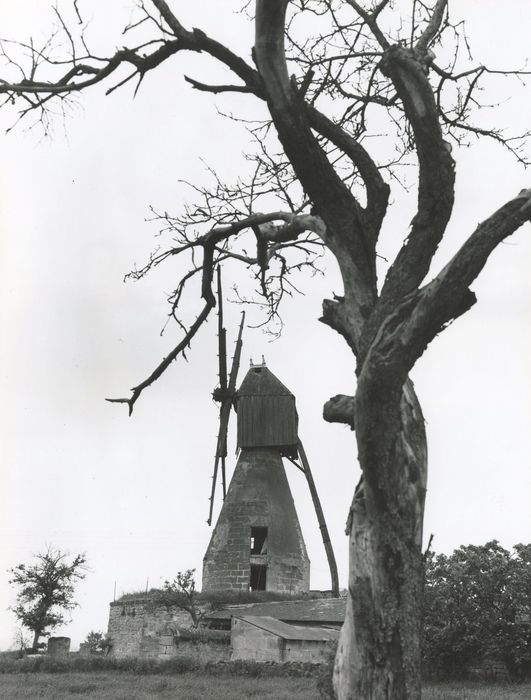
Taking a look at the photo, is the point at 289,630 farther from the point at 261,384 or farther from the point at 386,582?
the point at 386,582

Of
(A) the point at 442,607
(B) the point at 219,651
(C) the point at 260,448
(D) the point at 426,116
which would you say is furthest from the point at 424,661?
(D) the point at 426,116

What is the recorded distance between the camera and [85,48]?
16.4 ft

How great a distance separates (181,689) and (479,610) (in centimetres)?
723

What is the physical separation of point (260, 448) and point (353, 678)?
2416 centimetres

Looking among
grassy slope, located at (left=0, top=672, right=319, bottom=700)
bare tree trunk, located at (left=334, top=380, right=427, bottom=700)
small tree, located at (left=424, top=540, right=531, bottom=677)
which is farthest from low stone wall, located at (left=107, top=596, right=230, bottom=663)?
bare tree trunk, located at (left=334, top=380, right=427, bottom=700)

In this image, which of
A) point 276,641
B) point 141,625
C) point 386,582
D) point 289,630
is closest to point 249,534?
point 141,625

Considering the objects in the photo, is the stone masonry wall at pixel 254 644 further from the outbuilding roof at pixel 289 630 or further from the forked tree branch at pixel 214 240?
the forked tree branch at pixel 214 240

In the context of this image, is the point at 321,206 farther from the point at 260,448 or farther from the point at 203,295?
the point at 260,448

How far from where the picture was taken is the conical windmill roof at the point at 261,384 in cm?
2883

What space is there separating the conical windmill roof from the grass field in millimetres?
13460

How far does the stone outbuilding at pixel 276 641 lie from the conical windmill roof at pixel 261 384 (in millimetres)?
10539

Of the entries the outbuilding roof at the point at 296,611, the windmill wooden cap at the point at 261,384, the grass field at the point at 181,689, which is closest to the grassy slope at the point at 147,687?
the grass field at the point at 181,689

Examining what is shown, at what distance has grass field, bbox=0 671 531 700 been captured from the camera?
12.1 metres

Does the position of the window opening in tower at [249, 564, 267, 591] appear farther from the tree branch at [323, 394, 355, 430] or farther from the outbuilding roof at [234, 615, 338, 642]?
the tree branch at [323, 394, 355, 430]
